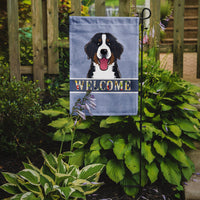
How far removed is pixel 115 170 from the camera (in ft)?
8.83

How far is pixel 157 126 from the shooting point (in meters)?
2.84

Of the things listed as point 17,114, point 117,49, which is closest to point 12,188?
point 17,114

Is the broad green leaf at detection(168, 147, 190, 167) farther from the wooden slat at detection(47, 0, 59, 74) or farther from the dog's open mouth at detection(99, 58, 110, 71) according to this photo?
the wooden slat at detection(47, 0, 59, 74)

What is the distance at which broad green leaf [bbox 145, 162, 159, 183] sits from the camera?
265 centimetres

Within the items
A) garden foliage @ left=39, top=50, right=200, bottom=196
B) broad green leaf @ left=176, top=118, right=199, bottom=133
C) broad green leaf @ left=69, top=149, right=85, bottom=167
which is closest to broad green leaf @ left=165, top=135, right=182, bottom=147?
garden foliage @ left=39, top=50, right=200, bottom=196

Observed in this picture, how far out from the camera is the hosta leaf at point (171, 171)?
2.68m

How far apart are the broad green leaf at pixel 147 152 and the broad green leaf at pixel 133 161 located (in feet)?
0.27

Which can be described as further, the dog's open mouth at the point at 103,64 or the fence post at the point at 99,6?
the fence post at the point at 99,6

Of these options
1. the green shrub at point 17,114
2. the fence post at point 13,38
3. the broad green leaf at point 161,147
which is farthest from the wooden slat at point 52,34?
the broad green leaf at point 161,147

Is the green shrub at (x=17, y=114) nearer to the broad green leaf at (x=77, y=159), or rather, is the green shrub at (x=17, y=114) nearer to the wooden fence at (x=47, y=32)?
the wooden fence at (x=47, y=32)

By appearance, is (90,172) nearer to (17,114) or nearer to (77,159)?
(77,159)

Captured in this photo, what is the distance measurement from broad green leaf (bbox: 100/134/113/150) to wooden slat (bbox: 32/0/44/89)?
4.70ft

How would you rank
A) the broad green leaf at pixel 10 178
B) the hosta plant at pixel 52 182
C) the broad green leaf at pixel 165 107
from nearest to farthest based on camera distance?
the hosta plant at pixel 52 182 → the broad green leaf at pixel 10 178 → the broad green leaf at pixel 165 107

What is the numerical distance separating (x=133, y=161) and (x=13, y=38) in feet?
7.02
